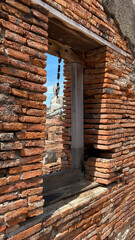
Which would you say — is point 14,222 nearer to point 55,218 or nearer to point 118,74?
point 55,218

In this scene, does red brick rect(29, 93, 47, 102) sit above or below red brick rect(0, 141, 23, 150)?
above

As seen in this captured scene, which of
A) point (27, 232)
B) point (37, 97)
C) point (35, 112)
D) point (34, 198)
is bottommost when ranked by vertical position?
point (27, 232)

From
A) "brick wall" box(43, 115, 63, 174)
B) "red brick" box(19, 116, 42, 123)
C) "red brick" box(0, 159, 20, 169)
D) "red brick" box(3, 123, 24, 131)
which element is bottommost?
"brick wall" box(43, 115, 63, 174)

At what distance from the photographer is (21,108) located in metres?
1.97

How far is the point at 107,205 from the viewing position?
330 cm

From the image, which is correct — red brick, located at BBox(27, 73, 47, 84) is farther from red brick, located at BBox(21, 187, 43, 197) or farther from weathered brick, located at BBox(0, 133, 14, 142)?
red brick, located at BBox(21, 187, 43, 197)

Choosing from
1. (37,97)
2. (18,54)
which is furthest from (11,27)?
(37,97)

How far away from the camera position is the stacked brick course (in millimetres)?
1858

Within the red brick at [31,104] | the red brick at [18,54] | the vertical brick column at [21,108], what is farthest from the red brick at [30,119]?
the red brick at [18,54]

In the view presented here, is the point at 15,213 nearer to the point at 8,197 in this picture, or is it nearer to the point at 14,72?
the point at 8,197

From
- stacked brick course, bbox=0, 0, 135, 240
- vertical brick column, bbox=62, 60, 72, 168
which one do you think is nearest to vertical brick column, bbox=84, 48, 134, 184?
stacked brick course, bbox=0, 0, 135, 240

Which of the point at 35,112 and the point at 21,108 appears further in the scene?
the point at 35,112

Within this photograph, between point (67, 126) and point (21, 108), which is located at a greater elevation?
point (21, 108)

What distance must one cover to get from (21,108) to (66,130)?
2.35m
